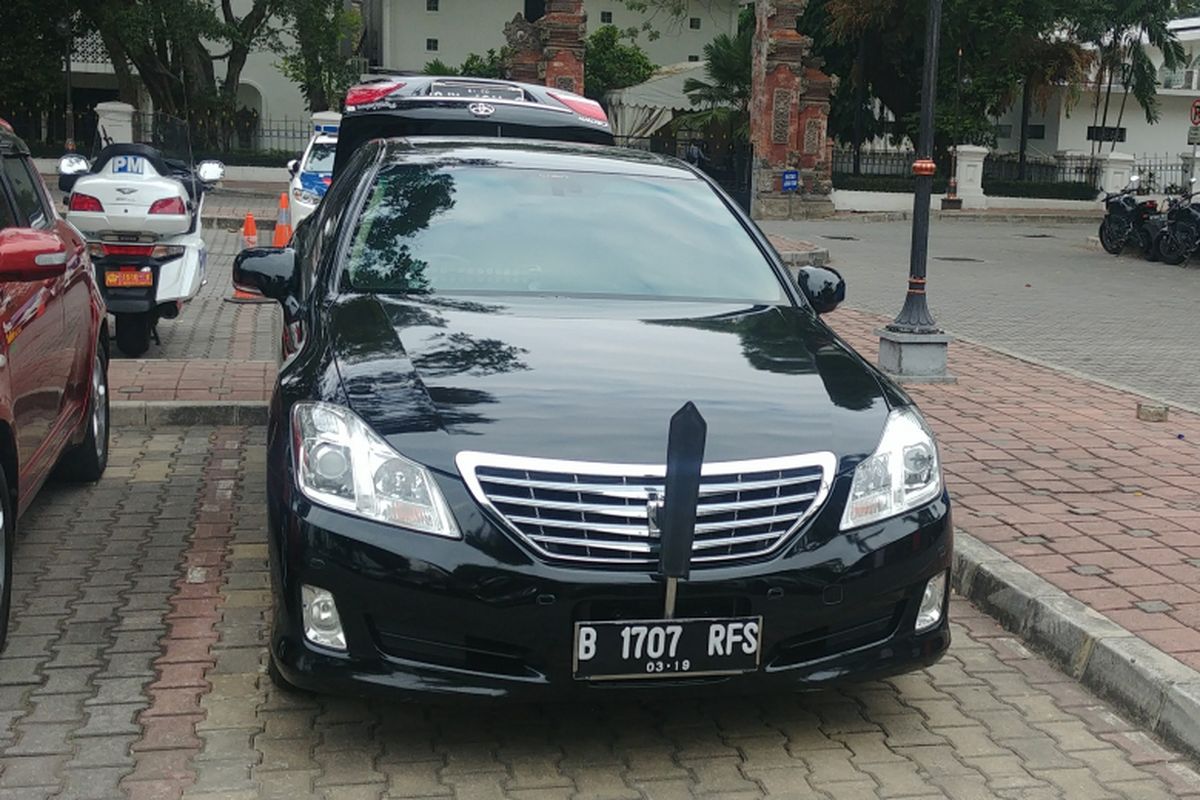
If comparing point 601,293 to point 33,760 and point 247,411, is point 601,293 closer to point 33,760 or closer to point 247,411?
point 33,760

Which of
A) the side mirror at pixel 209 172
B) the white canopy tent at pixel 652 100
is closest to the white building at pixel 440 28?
the white canopy tent at pixel 652 100

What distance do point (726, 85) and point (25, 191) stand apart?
3388 centimetres

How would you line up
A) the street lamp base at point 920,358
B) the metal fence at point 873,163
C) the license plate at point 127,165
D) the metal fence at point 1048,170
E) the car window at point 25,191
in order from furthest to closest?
the metal fence at point 1048,170 < the metal fence at point 873,163 < the license plate at point 127,165 < the street lamp base at point 920,358 < the car window at point 25,191

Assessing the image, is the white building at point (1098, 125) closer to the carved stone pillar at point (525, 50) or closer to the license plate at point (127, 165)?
the carved stone pillar at point (525, 50)

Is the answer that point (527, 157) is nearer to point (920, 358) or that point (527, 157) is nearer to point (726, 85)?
point (920, 358)

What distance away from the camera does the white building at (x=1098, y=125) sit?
47.8 meters

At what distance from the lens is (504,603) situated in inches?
145

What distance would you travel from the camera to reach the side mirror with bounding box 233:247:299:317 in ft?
17.8

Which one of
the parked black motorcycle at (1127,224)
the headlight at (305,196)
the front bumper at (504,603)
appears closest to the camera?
the front bumper at (504,603)

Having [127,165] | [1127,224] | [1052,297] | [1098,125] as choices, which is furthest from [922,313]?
[1098,125]

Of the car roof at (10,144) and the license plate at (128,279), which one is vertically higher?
the car roof at (10,144)

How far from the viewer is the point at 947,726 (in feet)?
14.6

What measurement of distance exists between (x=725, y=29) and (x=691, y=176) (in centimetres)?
5286

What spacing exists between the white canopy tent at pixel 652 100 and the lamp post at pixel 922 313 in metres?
29.3
